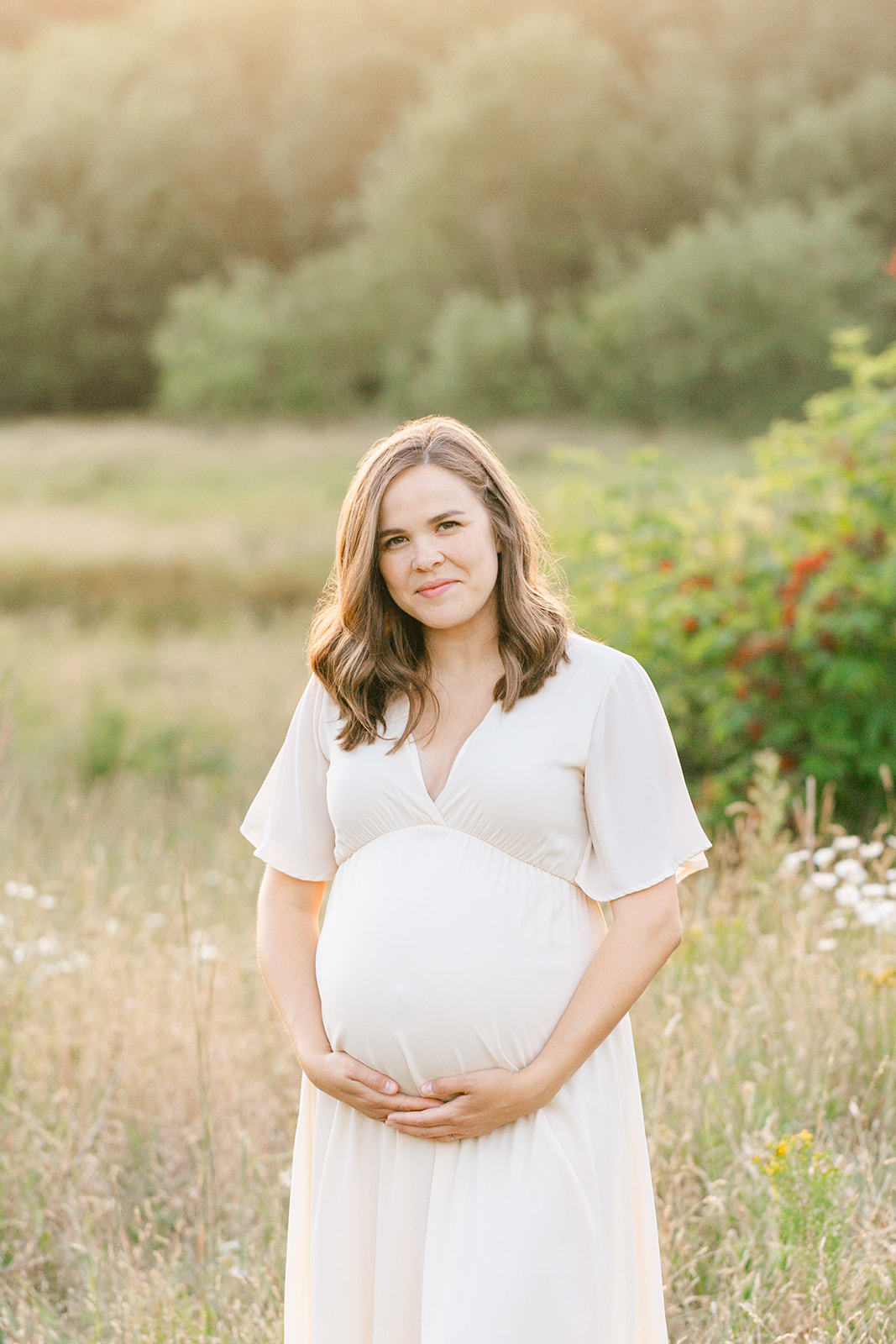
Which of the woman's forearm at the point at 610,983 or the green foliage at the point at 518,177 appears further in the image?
the green foliage at the point at 518,177

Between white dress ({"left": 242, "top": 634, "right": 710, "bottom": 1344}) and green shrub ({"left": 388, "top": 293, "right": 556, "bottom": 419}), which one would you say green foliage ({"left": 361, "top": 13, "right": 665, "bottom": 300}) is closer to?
green shrub ({"left": 388, "top": 293, "right": 556, "bottom": 419})

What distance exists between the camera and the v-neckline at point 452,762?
193 cm

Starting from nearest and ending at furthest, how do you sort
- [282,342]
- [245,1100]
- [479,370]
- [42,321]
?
1. [245,1100]
2. [479,370]
3. [282,342]
4. [42,321]

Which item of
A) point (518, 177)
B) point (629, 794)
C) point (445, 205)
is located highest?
point (518, 177)

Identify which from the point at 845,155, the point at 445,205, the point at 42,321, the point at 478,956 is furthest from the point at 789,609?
the point at 42,321

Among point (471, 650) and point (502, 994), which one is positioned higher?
point (471, 650)

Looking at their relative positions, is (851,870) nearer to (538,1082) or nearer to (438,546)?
(538,1082)

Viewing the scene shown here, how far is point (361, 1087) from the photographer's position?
1925 mm

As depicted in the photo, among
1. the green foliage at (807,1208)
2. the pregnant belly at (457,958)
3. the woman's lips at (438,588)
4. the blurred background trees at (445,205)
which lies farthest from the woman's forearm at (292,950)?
the blurred background trees at (445,205)

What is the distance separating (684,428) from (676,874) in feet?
101

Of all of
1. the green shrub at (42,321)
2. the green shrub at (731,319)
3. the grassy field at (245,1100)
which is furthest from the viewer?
the green shrub at (42,321)

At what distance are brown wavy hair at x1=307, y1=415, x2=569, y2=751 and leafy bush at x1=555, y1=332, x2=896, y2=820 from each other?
11.6 feet

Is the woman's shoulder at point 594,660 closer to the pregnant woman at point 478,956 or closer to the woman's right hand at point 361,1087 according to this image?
the pregnant woman at point 478,956

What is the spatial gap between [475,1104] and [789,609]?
420cm
